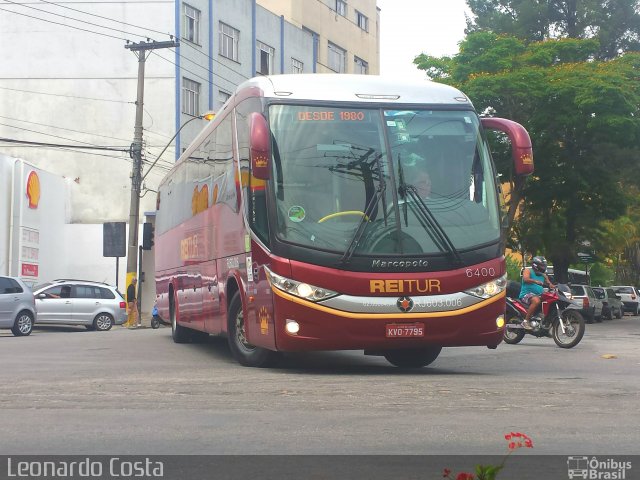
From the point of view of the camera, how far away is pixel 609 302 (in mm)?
49688

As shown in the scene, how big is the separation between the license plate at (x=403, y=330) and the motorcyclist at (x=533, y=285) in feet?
25.2

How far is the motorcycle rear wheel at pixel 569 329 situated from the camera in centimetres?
1862

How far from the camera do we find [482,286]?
480 inches

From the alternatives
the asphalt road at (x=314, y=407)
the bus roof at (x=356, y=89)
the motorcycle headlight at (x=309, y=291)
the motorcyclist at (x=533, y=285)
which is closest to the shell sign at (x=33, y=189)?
the motorcyclist at (x=533, y=285)

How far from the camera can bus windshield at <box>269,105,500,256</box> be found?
470 inches

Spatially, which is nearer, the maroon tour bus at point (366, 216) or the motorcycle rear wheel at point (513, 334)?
the maroon tour bus at point (366, 216)

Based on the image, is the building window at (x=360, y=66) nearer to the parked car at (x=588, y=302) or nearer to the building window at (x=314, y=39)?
the building window at (x=314, y=39)

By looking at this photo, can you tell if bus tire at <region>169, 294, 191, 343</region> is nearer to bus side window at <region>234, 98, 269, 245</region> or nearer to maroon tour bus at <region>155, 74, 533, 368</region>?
maroon tour bus at <region>155, 74, 533, 368</region>

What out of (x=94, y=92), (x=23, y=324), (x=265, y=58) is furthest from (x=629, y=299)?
(x=23, y=324)

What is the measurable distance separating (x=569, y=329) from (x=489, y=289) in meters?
7.07

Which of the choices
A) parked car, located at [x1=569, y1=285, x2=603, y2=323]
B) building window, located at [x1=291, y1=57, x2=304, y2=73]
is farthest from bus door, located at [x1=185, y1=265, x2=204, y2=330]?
building window, located at [x1=291, y1=57, x2=304, y2=73]

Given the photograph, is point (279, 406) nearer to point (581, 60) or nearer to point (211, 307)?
point (211, 307)

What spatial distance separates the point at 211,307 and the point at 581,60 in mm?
30605
